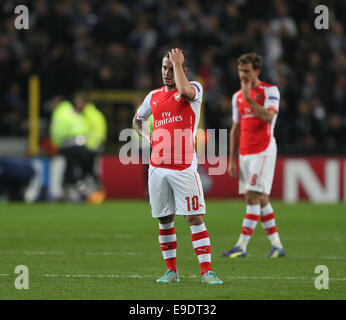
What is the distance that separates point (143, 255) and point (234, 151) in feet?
5.61

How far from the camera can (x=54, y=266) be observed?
9625 millimetres

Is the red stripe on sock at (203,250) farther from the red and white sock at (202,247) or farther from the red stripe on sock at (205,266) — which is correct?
the red stripe on sock at (205,266)

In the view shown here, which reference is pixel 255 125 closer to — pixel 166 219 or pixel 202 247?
pixel 166 219

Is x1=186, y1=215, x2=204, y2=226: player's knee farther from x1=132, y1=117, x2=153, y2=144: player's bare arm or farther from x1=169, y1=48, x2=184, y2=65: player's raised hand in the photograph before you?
x1=169, y1=48, x2=184, y2=65: player's raised hand

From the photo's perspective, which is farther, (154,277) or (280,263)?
(280,263)

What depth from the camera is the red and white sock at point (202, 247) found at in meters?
8.23

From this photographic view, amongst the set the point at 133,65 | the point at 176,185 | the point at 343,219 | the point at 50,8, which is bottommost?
the point at 343,219

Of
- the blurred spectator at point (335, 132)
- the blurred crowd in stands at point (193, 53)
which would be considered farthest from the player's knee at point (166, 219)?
the blurred spectator at point (335, 132)

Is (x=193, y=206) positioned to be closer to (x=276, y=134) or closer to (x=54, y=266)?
(x=54, y=266)

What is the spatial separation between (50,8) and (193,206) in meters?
15.2

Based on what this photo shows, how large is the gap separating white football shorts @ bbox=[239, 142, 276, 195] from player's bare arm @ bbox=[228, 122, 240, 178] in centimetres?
11
